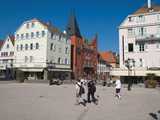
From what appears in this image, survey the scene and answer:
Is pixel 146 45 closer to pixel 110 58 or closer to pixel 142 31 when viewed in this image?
pixel 142 31

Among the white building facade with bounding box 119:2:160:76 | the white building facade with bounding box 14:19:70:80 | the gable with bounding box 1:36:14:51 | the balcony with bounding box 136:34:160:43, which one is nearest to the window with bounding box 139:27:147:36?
the white building facade with bounding box 119:2:160:76

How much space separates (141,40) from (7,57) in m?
35.1

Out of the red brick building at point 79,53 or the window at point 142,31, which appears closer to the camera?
the window at point 142,31

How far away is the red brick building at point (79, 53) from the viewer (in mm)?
65000

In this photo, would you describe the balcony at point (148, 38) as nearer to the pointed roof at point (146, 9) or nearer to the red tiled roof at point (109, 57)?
the pointed roof at point (146, 9)

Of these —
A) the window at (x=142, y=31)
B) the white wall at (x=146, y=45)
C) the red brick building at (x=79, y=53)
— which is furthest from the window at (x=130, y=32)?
the red brick building at (x=79, y=53)

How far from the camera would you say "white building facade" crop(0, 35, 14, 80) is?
196ft

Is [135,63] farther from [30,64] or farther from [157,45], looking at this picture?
[30,64]

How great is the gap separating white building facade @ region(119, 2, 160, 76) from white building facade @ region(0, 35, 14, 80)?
29.2 meters

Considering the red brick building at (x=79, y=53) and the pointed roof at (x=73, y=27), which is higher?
the pointed roof at (x=73, y=27)

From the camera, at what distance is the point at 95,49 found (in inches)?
3071

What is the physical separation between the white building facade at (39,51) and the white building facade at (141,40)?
17.5 m

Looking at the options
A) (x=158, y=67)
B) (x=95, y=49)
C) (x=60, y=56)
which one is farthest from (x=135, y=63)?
(x=95, y=49)

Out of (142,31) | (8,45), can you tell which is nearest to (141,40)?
(142,31)
